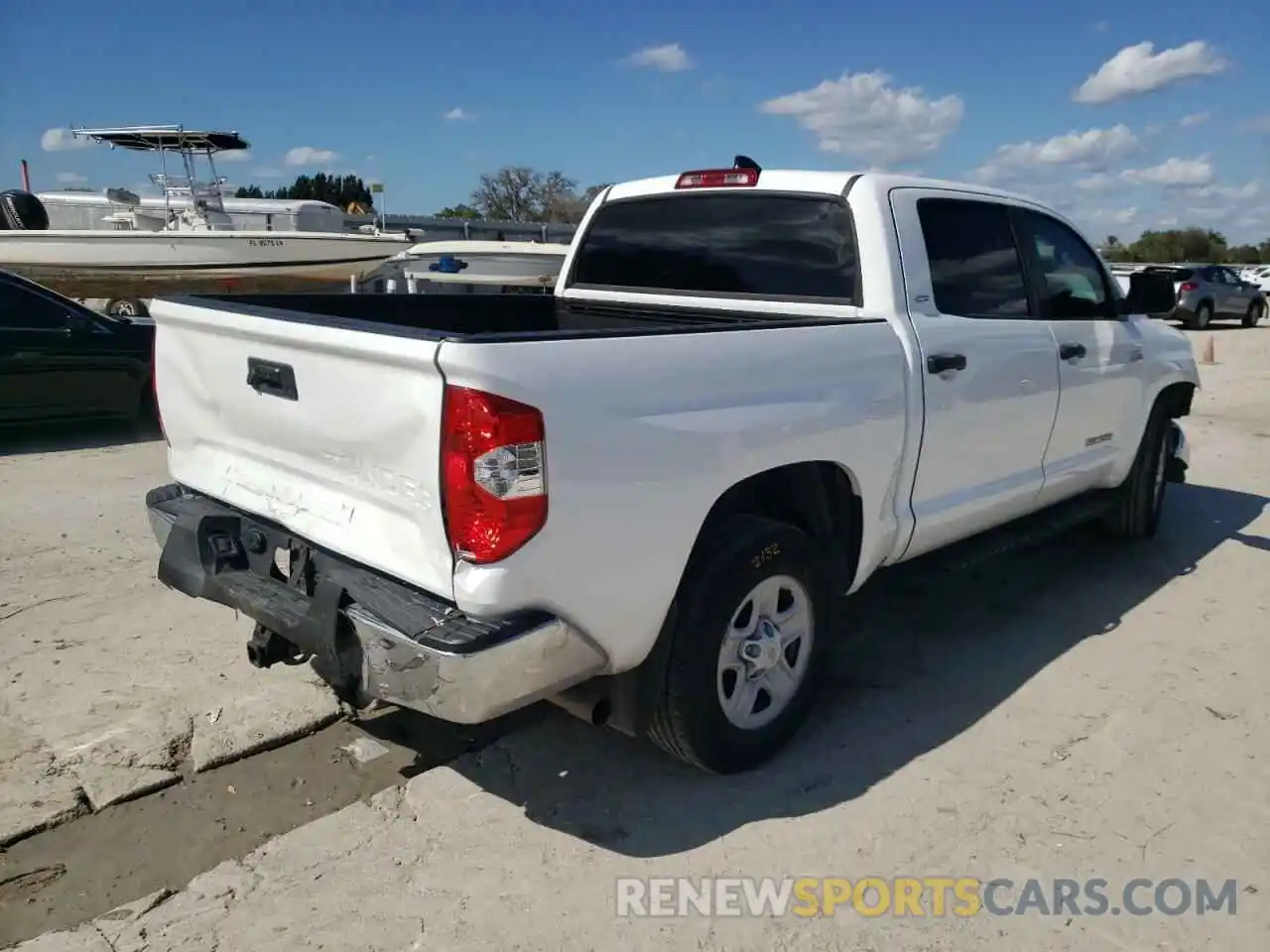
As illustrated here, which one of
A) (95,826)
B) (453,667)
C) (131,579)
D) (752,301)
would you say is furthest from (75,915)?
(752,301)

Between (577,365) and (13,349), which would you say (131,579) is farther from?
(13,349)

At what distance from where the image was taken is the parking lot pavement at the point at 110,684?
3.30 m

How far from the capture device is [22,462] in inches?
302

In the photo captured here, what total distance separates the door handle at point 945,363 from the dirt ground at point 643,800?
0.88 meters

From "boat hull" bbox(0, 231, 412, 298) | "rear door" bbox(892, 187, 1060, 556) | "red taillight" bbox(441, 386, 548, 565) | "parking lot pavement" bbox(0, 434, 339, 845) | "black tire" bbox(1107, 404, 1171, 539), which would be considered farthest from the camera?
"boat hull" bbox(0, 231, 412, 298)

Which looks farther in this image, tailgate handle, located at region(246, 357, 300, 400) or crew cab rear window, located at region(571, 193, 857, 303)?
crew cab rear window, located at region(571, 193, 857, 303)

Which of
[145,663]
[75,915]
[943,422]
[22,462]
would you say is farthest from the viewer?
[22,462]

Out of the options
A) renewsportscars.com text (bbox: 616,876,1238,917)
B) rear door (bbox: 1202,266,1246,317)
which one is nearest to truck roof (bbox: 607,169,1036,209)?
renewsportscars.com text (bbox: 616,876,1238,917)

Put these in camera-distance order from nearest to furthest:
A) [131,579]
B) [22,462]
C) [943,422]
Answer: [943,422]
[131,579]
[22,462]

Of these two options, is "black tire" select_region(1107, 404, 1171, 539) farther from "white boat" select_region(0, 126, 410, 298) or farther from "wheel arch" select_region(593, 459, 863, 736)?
→ "white boat" select_region(0, 126, 410, 298)

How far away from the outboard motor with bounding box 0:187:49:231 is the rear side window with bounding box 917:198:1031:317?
48.6ft

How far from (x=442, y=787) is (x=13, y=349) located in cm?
672

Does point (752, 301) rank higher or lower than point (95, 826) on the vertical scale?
higher

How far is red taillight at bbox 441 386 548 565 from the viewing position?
2439 millimetres
